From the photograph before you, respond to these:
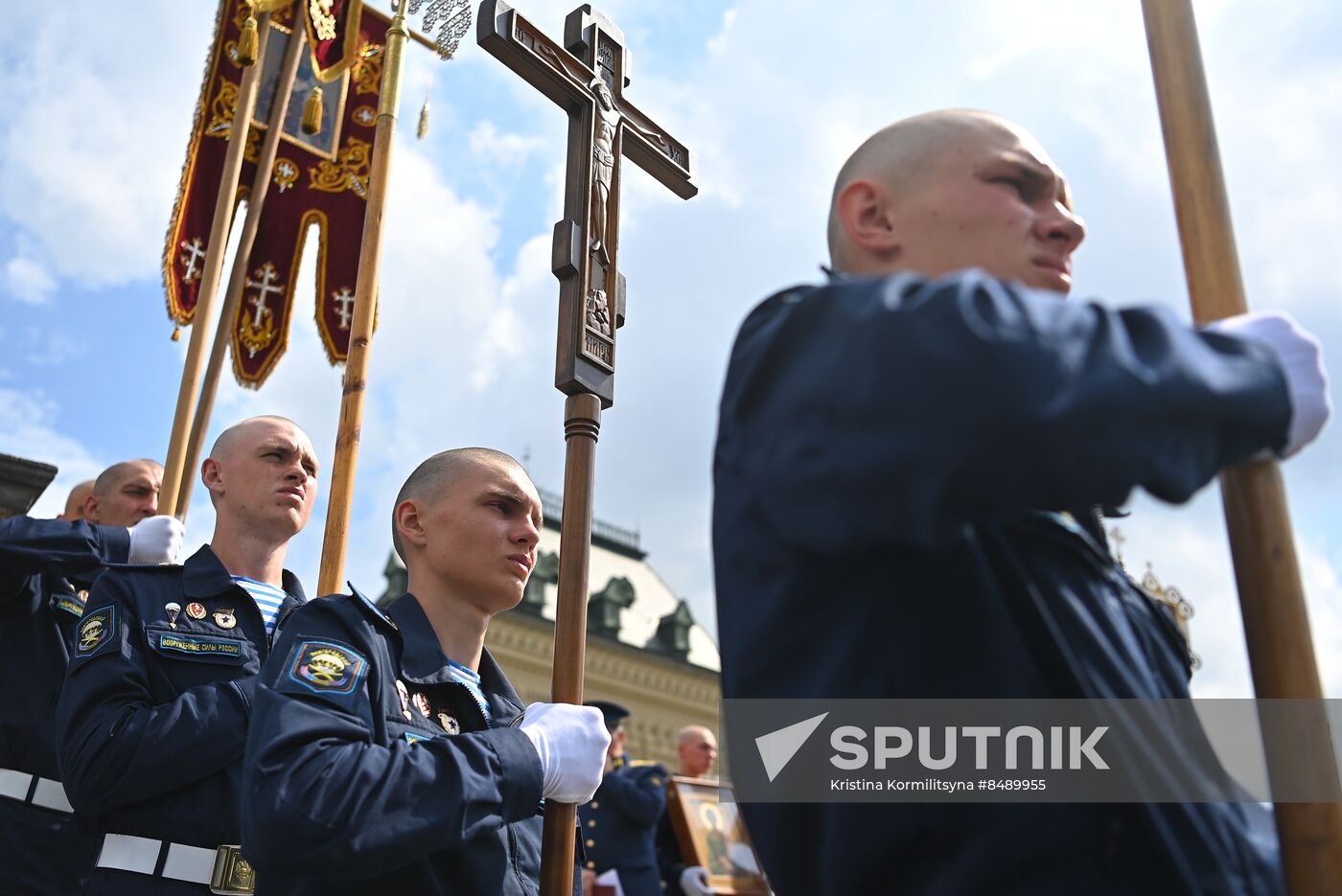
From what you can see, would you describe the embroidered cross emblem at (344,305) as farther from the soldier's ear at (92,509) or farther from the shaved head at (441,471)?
the shaved head at (441,471)

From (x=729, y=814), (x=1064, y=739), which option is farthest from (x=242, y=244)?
(x=1064, y=739)

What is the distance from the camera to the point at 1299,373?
1295 mm

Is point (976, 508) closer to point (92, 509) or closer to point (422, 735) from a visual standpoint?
point (422, 735)

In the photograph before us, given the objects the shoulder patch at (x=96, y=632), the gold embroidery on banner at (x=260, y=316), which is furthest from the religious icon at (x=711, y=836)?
the shoulder patch at (x=96, y=632)

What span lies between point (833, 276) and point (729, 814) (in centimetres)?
712

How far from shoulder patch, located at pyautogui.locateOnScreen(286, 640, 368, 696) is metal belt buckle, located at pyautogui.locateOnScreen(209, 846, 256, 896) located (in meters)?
0.85

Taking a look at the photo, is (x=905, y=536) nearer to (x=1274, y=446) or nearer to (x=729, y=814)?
(x=1274, y=446)

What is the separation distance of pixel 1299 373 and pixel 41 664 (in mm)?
3789

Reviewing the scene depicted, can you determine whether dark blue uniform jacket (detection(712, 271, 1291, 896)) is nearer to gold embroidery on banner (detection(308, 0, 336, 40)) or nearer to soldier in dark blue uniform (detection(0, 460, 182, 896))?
soldier in dark blue uniform (detection(0, 460, 182, 896))

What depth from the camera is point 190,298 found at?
634 cm

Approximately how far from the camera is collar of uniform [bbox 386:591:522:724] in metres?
2.63

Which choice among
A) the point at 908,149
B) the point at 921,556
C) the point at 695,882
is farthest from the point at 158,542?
the point at 695,882

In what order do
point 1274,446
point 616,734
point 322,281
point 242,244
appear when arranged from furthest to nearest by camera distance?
point 616,734 → point 322,281 → point 242,244 → point 1274,446

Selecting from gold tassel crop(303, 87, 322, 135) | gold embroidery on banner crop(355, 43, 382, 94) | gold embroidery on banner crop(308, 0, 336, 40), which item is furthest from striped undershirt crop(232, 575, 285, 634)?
gold embroidery on banner crop(355, 43, 382, 94)
